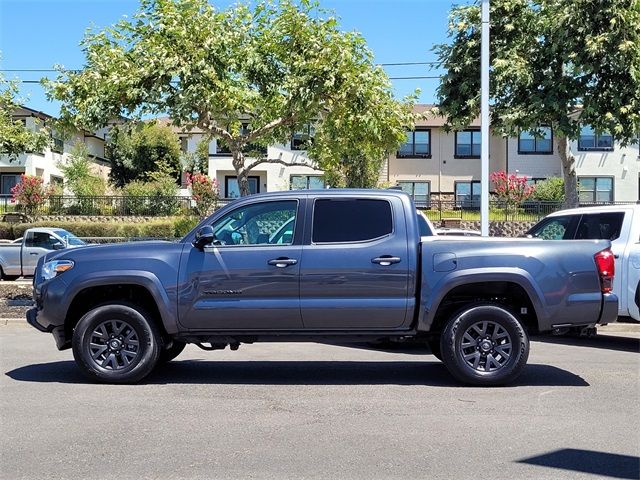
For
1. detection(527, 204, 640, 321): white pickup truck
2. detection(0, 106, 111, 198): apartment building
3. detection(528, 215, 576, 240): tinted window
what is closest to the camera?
detection(527, 204, 640, 321): white pickup truck

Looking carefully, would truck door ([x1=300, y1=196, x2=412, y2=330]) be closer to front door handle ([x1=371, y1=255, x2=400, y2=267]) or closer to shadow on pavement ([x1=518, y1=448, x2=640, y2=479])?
front door handle ([x1=371, y1=255, x2=400, y2=267])

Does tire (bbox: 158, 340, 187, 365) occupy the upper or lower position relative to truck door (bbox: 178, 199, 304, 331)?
lower

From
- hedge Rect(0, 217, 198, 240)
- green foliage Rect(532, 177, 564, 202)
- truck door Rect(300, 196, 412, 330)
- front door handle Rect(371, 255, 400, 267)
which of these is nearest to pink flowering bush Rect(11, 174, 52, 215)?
hedge Rect(0, 217, 198, 240)

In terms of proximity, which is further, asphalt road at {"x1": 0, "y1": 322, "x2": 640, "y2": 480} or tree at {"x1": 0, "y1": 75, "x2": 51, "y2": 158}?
tree at {"x1": 0, "y1": 75, "x2": 51, "y2": 158}

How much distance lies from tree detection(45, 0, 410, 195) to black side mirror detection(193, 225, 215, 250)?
741 cm

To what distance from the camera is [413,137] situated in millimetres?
44281

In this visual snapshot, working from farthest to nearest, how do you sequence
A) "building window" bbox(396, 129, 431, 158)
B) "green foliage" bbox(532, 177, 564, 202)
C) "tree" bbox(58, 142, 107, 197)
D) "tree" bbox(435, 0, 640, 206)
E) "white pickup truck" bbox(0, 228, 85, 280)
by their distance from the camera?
"building window" bbox(396, 129, 431, 158) < "tree" bbox(58, 142, 107, 197) < "green foliage" bbox(532, 177, 564, 202) < "white pickup truck" bbox(0, 228, 85, 280) < "tree" bbox(435, 0, 640, 206)

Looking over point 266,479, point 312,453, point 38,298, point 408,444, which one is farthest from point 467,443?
point 38,298

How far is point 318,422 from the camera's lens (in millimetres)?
6289

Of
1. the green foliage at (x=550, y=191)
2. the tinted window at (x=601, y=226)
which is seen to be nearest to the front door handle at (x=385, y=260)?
the tinted window at (x=601, y=226)

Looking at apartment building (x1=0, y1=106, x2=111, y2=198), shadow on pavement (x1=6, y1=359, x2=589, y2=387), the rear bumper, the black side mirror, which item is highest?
apartment building (x1=0, y1=106, x2=111, y2=198)

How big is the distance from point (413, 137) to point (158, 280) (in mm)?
38053

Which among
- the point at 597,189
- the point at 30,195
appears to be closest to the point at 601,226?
the point at 30,195

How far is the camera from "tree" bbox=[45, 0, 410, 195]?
14.7m
